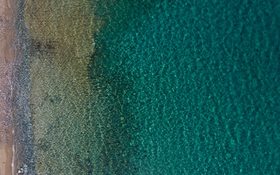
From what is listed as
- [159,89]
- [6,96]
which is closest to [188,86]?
[159,89]

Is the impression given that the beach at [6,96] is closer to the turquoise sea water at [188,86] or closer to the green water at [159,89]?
the green water at [159,89]

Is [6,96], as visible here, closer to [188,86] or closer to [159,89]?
[159,89]

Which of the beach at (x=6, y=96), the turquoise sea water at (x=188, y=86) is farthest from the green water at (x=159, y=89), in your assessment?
the beach at (x=6, y=96)

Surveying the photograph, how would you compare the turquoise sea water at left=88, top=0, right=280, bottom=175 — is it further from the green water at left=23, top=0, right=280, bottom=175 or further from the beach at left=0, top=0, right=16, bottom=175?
the beach at left=0, top=0, right=16, bottom=175

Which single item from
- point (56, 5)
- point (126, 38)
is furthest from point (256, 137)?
point (56, 5)

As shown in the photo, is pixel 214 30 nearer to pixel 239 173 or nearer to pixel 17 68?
A: pixel 239 173

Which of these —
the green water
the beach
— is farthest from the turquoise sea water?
the beach
